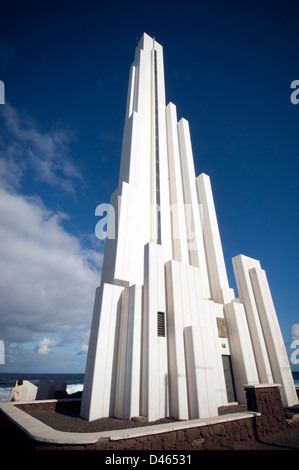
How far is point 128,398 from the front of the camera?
8.33 m

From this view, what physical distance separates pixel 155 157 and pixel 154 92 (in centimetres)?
974

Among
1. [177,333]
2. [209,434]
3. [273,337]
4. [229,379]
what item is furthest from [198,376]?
A: [273,337]

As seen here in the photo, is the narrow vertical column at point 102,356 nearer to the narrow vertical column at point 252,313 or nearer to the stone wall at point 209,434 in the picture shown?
the stone wall at point 209,434

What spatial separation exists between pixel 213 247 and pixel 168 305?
910cm

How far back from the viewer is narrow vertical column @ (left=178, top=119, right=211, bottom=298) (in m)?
17.0

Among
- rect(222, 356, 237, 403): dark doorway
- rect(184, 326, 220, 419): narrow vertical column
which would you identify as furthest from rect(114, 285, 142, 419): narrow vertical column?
→ rect(222, 356, 237, 403): dark doorway

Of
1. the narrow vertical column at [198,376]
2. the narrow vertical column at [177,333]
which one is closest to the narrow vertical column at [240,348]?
the narrow vertical column at [198,376]

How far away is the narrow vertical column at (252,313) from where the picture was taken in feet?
41.2

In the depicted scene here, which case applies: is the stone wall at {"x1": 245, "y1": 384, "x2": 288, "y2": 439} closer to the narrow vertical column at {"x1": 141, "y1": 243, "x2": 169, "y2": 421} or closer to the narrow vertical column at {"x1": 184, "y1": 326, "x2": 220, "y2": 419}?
the narrow vertical column at {"x1": 184, "y1": 326, "x2": 220, "y2": 419}

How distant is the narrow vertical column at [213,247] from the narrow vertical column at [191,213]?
589mm

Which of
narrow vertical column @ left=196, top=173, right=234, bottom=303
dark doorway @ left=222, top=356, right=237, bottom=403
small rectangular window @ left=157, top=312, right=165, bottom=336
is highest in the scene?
narrow vertical column @ left=196, top=173, right=234, bottom=303

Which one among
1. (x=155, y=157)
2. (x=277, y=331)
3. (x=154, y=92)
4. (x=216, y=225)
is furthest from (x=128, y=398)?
(x=154, y=92)

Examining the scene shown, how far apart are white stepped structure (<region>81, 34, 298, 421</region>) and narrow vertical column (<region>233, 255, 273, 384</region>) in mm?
66

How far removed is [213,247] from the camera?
18125 millimetres
